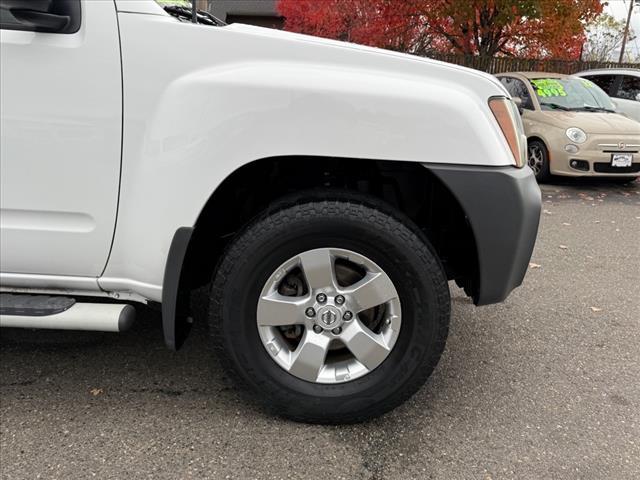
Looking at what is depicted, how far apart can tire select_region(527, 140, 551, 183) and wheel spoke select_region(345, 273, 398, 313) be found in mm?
6481

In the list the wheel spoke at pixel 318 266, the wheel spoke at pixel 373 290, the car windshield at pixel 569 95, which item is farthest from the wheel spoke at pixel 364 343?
the car windshield at pixel 569 95

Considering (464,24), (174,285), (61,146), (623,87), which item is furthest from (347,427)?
(464,24)

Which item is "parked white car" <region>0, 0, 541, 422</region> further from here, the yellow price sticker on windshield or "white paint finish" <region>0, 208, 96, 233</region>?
the yellow price sticker on windshield

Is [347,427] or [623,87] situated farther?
[623,87]

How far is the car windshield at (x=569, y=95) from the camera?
27.1 feet

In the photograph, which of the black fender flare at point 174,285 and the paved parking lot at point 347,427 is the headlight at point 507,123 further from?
the black fender flare at point 174,285

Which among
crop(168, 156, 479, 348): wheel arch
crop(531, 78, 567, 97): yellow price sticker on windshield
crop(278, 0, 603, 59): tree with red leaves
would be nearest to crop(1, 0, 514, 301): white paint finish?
crop(168, 156, 479, 348): wheel arch

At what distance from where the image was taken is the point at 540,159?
317 inches

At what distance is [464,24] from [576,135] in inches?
242

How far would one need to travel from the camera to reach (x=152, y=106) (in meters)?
2.06

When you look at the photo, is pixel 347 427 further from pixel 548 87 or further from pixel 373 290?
pixel 548 87

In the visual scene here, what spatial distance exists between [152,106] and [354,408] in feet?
4.62

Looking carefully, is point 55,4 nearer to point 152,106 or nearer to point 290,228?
point 152,106

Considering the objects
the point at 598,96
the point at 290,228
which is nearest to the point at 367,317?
the point at 290,228
